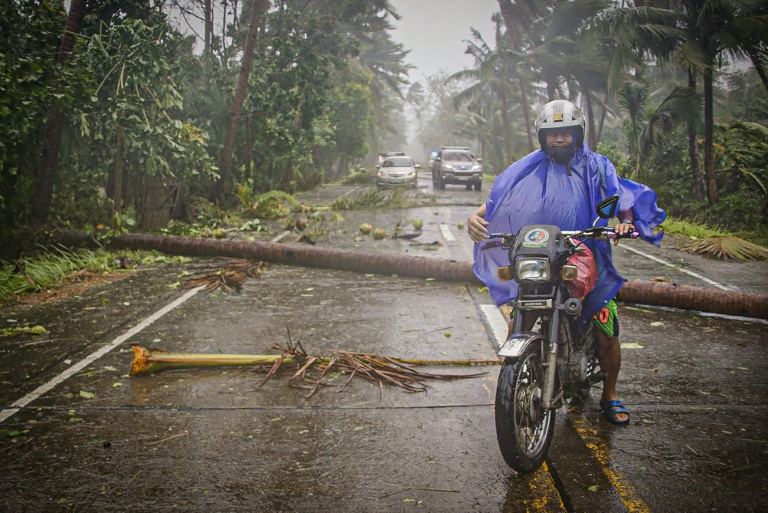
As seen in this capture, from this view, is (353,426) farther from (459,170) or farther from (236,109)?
(459,170)

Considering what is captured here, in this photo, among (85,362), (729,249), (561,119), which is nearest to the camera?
(561,119)

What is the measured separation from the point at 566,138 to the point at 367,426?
2190 mm

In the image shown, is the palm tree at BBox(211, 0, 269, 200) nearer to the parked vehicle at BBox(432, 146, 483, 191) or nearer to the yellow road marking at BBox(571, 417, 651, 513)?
the parked vehicle at BBox(432, 146, 483, 191)

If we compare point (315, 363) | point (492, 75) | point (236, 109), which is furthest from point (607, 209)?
point (492, 75)

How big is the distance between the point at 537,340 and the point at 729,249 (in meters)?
9.02

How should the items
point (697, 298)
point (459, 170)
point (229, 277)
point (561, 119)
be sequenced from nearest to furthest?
point (561, 119) → point (697, 298) → point (229, 277) → point (459, 170)

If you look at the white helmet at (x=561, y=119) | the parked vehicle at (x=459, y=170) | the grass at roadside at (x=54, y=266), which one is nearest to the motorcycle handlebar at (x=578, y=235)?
the white helmet at (x=561, y=119)

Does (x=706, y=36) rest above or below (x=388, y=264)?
above

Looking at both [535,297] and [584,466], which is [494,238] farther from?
[584,466]

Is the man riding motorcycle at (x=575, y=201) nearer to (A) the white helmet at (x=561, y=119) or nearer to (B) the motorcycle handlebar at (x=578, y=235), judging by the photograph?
(A) the white helmet at (x=561, y=119)

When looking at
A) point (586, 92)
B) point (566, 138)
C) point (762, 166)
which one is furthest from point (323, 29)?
point (566, 138)

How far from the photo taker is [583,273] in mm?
3709

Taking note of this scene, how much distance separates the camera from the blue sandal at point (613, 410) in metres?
4.03

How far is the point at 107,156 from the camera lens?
46.1ft
